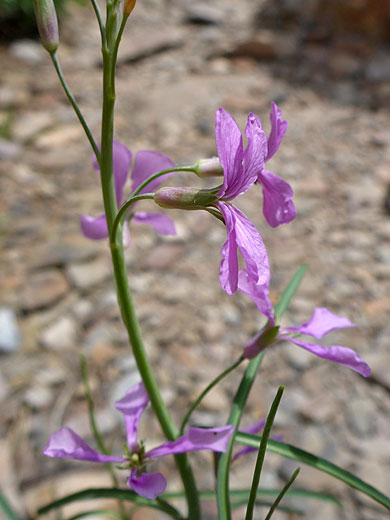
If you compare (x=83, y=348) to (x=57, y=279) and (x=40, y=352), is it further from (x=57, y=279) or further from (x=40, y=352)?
(x=57, y=279)

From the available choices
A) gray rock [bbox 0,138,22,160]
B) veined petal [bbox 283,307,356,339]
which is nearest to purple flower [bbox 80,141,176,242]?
veined petal [bbox 283,307,356,339]

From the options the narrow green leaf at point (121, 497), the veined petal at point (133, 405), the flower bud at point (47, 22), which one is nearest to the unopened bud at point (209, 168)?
the flower bud at point (47, 22)

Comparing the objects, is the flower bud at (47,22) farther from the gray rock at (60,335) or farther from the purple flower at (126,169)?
the gray rock at (60,335)

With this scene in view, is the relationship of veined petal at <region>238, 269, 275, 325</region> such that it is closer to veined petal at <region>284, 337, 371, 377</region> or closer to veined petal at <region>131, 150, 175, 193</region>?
veined petal at <region>284, 337, 371, 377</region>

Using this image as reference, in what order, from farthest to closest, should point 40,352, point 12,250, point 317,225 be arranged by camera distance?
point 317,225 < point 12,250 < point 40,352

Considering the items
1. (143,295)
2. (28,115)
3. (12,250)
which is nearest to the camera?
(143,295)

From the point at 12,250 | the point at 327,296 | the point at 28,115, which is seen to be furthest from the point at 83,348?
the point at 28,115

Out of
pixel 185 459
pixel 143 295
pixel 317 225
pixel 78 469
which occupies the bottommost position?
pixel 78 469
